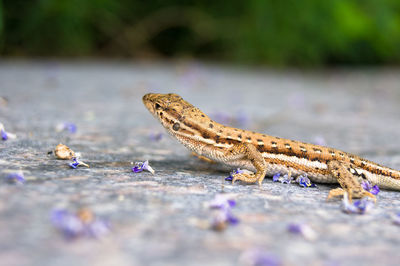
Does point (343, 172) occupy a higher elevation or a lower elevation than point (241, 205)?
higher

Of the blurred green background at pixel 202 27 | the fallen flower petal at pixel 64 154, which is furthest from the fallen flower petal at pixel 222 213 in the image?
the blurred green background at pixel 202 27

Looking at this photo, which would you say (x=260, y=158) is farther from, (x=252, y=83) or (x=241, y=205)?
(x=252, y=83)

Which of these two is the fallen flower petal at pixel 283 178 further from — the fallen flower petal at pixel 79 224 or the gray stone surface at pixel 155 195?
the fallen flower petal at pixel 79 224

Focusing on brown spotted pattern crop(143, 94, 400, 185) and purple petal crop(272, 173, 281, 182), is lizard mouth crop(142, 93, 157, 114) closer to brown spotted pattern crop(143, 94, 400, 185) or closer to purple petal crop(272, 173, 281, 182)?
brown spotted pattern crop(143, 94, 400, 185)

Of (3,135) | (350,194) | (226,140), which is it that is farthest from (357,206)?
(3,135)

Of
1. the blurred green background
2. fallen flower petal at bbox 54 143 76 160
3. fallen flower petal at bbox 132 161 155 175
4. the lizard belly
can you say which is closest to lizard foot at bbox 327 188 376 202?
the lizard belly

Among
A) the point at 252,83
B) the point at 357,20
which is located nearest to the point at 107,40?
the point at 252,83
